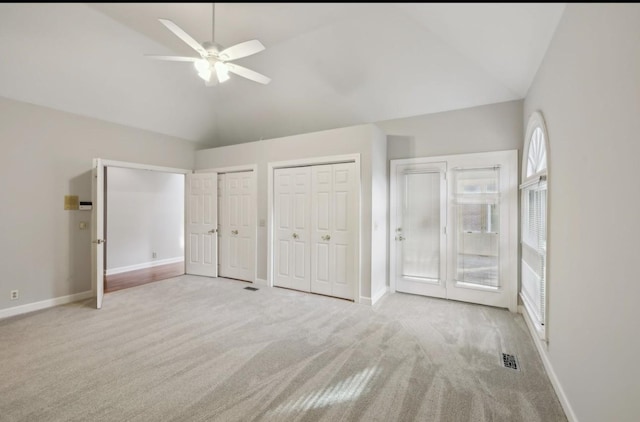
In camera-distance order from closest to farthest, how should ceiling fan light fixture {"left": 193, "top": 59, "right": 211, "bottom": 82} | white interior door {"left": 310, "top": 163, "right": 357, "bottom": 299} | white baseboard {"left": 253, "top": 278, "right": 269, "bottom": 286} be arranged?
ceiling fan light fixture {"left": 193, "top": 59, "right": 211, "bottom": 82}, white interior door {"left": 310, "top": 163, "right": 357, "bottom": 299}, white baseboard {"left": 253, "top": 278, "right": 269, "bottom": 286}

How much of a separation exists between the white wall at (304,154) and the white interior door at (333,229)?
17cm

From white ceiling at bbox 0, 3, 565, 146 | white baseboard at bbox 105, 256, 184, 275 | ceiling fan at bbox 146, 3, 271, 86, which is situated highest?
white ceiling at bbox 0, 3, 565, 146

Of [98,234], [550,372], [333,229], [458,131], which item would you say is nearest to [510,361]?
[550,372]

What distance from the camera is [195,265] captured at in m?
5.57

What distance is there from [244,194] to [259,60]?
2.21 metres

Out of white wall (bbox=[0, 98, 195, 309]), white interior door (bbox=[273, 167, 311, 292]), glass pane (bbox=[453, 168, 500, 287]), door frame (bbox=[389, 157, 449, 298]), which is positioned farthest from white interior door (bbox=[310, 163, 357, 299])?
white wall (bbox=[0, 98, 195, 309])

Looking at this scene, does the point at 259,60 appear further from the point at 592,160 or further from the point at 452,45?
the point at 592,160

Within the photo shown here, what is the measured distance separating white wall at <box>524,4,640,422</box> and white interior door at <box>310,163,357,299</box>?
2.30 meters

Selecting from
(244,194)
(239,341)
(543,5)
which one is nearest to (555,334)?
(543,5)

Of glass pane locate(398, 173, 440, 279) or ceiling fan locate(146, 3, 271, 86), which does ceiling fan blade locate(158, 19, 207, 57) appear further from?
glass pane locate(398, 173, 440, 279)

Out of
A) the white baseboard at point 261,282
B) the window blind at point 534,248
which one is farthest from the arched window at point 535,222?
the white baseboard at point 261,282

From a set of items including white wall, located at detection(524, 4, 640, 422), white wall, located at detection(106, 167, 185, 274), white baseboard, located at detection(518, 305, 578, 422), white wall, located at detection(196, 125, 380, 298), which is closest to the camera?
white wall, located at detection(524, 4, 640, 422)

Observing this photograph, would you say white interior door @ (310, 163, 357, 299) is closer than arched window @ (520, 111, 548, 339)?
No

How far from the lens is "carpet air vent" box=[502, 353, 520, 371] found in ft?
8.13
